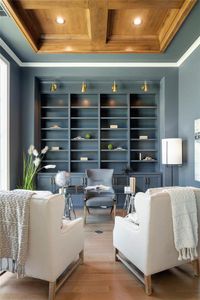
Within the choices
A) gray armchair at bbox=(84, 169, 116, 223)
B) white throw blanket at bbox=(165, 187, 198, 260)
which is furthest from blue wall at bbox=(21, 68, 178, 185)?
white throw blanket at bbox=(165, 187, 198, 260)

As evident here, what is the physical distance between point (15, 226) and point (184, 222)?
1.52 meters

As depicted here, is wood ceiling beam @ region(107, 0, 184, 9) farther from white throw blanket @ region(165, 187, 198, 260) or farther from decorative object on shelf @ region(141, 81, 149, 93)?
white throw blanket @ region(165, 187, 198, 260)

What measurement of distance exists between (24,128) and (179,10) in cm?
368

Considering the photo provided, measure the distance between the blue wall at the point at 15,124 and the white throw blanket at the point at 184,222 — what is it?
3504 millimetres

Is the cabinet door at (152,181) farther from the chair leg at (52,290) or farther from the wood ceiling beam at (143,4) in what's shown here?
the chair leg at (52,290)

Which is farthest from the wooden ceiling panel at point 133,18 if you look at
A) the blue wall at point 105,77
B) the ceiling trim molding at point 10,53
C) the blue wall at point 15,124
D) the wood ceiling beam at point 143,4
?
the blue wall at point 15,124

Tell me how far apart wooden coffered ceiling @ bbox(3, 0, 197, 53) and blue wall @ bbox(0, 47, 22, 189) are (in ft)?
2.69

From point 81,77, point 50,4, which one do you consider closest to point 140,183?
point 81,77

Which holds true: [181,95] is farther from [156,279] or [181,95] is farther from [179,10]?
[156,279]

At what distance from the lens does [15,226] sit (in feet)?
6.43

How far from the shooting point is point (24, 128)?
506 centimetres

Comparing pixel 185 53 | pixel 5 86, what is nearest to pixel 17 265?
pixel 5 86

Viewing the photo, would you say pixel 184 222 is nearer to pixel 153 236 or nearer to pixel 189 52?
pixel 153 236

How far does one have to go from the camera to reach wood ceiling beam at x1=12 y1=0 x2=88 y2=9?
301 centimetres
